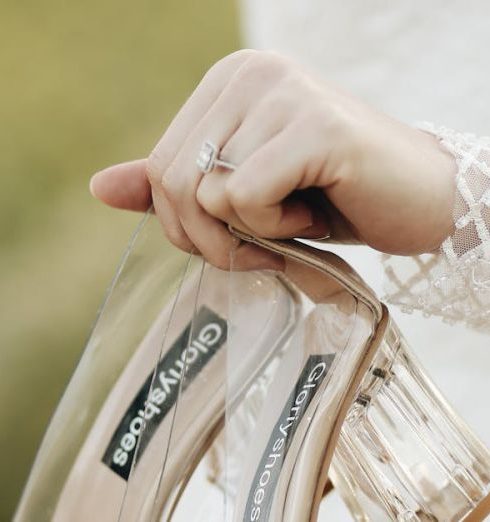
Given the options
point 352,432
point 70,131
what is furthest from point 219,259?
point 70,131

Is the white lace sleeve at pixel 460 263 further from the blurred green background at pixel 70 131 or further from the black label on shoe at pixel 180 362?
the blurred green background at pixel 70 131

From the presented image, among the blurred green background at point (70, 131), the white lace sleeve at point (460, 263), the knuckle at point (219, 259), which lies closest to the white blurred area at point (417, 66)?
the white lace sleeve at point (460, 263)

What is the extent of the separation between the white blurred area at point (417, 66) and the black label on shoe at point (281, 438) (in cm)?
26

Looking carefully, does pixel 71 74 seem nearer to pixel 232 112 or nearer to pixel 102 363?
pixel 102 363

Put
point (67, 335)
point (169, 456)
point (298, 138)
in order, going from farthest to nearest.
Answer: point (67, 335)
point (169, 456)
point (298, 138)

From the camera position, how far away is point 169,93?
5.18ft

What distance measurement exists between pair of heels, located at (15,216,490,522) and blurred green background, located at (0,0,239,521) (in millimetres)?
907

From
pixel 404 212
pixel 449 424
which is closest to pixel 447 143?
pixel 404 212

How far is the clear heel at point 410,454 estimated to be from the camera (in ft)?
1.62

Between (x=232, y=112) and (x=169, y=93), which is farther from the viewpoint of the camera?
(x=169, y=93)

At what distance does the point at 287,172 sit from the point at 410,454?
7.8 inches

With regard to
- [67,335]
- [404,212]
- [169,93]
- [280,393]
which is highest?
[404,212]

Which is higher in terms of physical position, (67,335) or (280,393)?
(280,393)

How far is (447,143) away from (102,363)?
29cm
